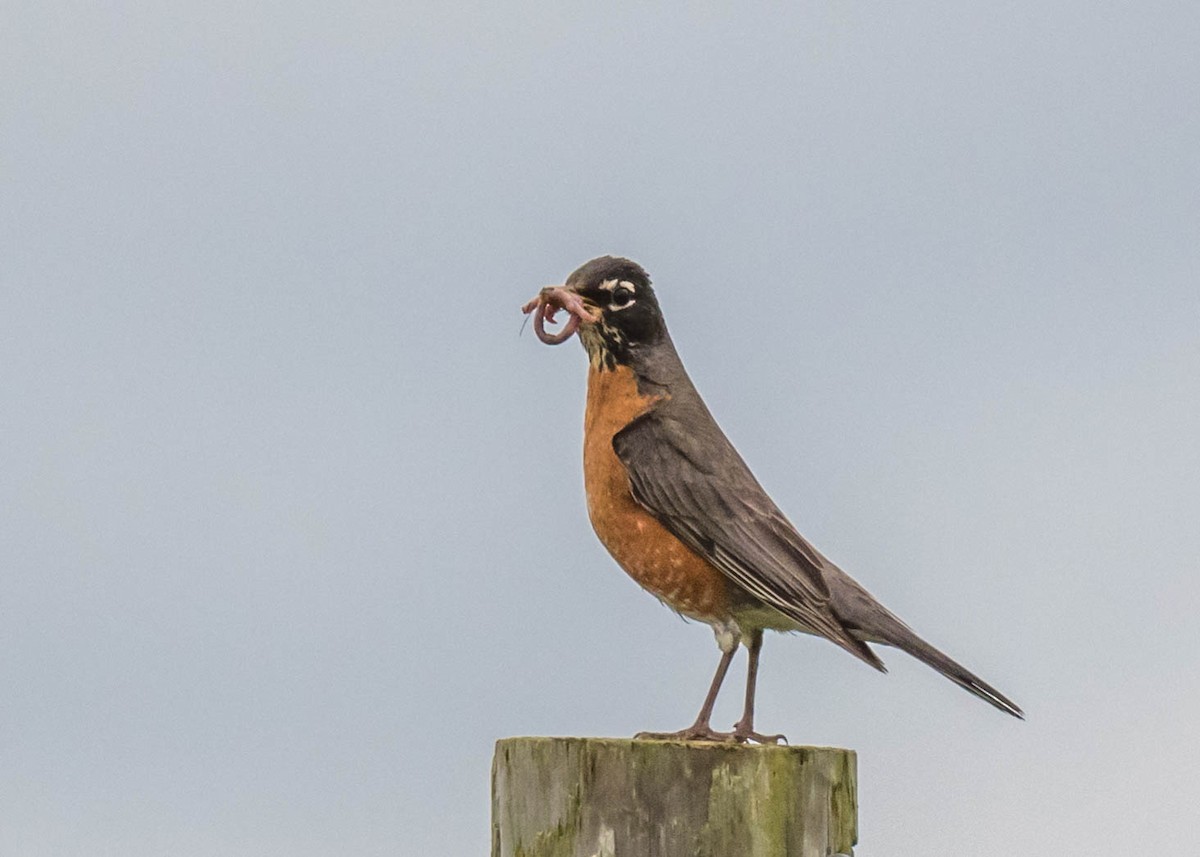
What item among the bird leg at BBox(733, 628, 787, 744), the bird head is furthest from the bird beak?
the bird leg at BBox(733, 628, 787, 744)

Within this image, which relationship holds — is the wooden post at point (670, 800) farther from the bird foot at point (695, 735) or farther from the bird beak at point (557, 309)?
the bird beak at point (557, 309)

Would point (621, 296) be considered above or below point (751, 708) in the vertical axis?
above

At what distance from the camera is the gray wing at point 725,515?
726 cm

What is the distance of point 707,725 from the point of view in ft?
22.9

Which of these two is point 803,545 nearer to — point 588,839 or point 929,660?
point 929,660

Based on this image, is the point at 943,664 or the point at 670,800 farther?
the point at 943,664

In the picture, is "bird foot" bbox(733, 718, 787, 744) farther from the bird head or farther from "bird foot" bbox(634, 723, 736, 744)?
the bird head

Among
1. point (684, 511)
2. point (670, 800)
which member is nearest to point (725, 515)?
point (684, 511)

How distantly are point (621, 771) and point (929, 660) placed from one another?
2.35 m

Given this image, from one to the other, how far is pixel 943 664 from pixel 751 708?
0.81 meters

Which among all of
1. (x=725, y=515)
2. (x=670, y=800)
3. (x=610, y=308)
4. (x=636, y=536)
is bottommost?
(x=670, y=800)

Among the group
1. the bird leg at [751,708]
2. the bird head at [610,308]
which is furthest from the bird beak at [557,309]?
the bird leg at [751,708]

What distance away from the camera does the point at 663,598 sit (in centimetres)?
761

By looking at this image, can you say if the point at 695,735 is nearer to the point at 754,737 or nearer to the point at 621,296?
the point at 754,737
